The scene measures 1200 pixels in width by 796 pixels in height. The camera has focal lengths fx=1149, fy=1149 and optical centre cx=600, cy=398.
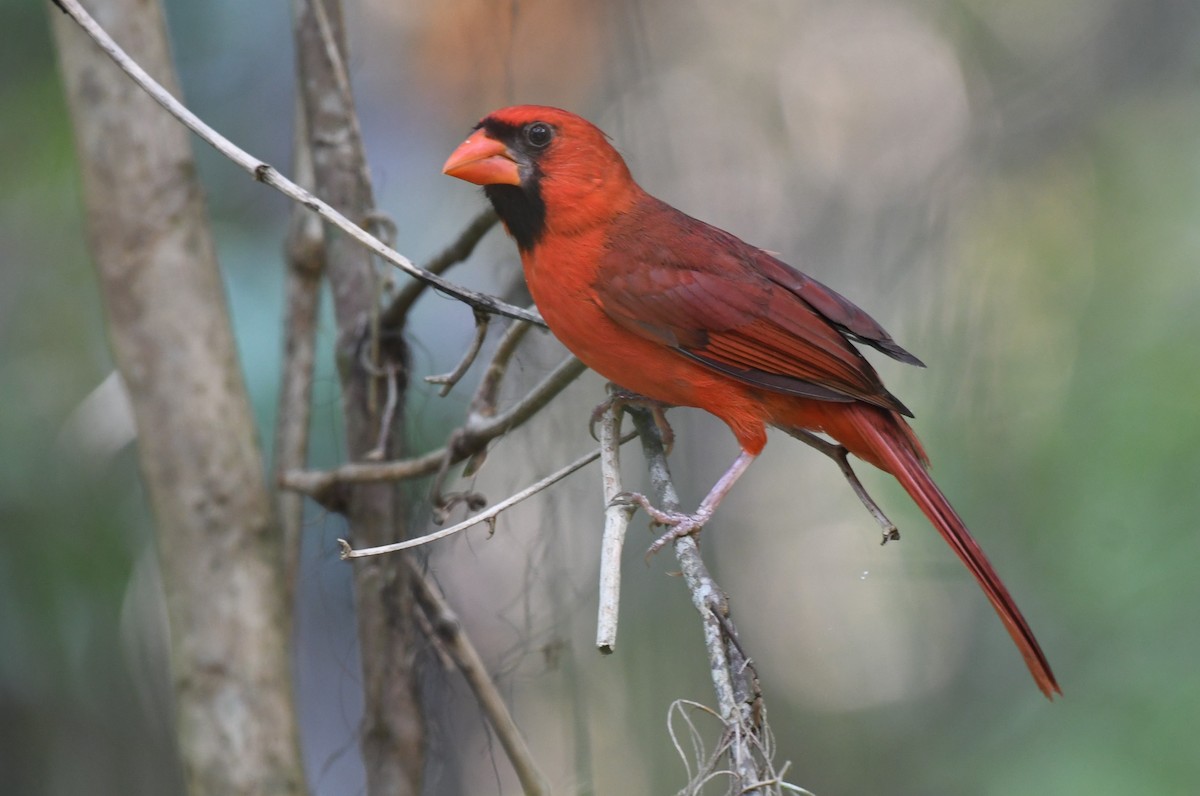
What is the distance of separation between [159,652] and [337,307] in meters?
1.56

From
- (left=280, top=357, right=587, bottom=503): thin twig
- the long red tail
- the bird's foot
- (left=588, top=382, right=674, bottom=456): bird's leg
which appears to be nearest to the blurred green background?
(left=280, top=357, right=587, bottom=503): thin twig

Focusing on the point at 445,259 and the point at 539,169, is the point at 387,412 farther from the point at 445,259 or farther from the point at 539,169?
the point at 539,169

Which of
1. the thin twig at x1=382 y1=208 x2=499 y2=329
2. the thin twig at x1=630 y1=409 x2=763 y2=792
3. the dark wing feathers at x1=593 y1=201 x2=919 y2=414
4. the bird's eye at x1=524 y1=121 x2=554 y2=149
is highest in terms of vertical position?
the bird's eye at x1=524 y1=121 x2=554 y2=149

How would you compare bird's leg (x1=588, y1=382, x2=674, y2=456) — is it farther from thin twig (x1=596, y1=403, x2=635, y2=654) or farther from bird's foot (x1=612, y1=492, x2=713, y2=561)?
bird's foot (x1=612, y1=492, x2=713, y2=561)

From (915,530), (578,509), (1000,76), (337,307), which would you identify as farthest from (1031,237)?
(337,307)

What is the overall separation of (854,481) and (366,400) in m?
1.22

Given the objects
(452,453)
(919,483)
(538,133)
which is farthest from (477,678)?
(538,133)

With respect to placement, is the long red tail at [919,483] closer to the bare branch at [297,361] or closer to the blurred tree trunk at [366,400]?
the blurred tree trunk at [366,400]

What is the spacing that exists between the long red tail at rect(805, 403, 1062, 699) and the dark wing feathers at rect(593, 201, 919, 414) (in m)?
0.05

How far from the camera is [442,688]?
262cm

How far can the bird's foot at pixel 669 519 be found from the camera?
1.74m

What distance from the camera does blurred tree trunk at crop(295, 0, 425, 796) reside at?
256 cm

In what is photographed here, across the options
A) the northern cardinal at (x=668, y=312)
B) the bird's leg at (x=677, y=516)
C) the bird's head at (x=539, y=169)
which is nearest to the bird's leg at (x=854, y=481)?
the northern cardinal at (x=668, y=312)

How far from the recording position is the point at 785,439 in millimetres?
3867
